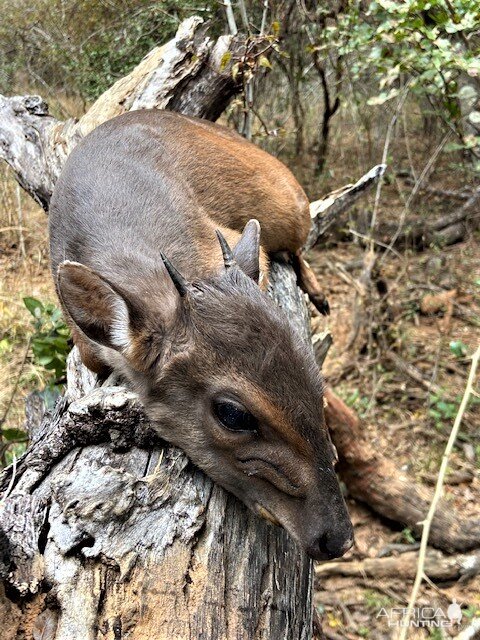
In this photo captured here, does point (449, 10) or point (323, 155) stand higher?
point (449, 10)

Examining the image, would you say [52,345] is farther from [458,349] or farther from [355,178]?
[355,178]

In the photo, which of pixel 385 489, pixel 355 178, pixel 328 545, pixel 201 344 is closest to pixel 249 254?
pixel 201 344

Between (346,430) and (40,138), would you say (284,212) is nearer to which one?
(346,430)

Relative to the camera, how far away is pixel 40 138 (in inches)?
209

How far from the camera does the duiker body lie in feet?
8.23

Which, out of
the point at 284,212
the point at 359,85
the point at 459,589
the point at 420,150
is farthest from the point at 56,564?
the point at 420,150

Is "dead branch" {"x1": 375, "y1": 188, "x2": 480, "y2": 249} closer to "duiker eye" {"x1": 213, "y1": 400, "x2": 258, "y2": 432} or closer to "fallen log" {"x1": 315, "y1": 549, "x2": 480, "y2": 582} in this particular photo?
"fallen log" {"x1": 315, "y1": 549, "x2": 480, "y2": 582}

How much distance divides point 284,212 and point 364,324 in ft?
8.91

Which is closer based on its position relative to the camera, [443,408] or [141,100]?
[141,100]

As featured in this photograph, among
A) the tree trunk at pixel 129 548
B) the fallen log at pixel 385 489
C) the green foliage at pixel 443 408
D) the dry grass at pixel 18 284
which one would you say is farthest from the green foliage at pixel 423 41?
the dry grass at pixel 18 284

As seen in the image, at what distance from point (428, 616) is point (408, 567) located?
402mm

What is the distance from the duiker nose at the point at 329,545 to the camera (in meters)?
2.45

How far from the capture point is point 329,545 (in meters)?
2.45

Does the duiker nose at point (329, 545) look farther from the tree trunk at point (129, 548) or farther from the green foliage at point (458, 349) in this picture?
the green foliage at point (458, 349)
